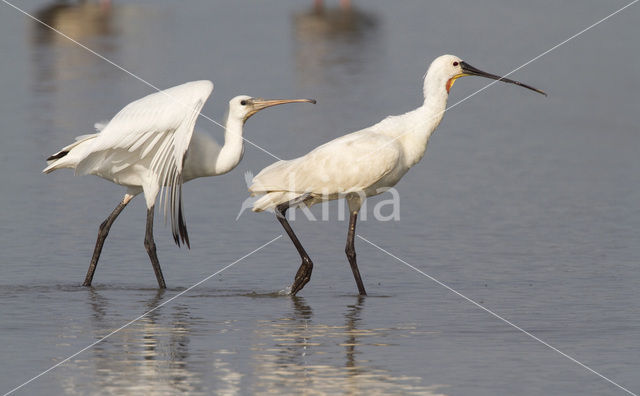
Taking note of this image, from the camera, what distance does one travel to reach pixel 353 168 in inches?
457

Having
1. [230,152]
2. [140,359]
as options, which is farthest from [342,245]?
[140,359]

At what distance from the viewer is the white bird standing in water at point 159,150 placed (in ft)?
37.7

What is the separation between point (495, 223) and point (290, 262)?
8.56ft

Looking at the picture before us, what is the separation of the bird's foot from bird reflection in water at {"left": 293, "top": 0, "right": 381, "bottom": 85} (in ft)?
41.9

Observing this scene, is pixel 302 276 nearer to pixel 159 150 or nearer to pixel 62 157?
pixel 159 150

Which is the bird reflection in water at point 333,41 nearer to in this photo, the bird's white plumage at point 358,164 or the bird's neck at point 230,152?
the bird's neck at point 230,152

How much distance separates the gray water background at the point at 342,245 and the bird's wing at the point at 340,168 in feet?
2.74

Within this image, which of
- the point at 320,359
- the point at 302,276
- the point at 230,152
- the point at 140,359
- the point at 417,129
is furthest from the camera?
the point at 230,152

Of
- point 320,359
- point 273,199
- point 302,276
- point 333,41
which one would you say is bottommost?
point 320,359

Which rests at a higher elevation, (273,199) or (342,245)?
(273,199)

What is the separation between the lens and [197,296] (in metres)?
11.1

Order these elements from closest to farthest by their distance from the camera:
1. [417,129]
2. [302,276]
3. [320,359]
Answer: [320,359]
[302,276]
[417,129]

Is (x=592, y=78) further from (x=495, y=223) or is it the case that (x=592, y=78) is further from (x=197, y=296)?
(x=197, y=296)

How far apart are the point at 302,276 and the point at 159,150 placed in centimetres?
160
